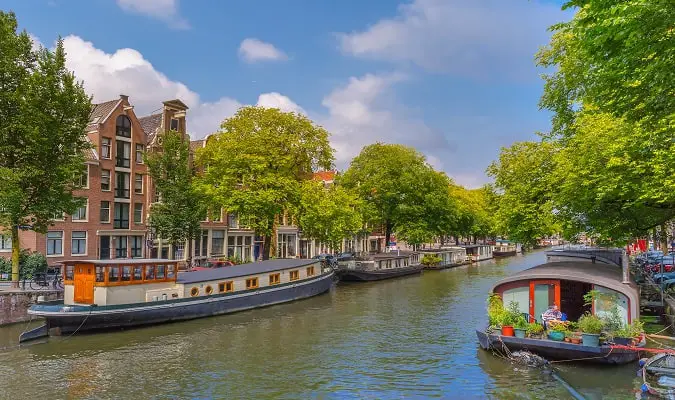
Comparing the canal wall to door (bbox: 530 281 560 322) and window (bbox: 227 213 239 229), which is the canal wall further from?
window (bbox: 227 213 239 229)

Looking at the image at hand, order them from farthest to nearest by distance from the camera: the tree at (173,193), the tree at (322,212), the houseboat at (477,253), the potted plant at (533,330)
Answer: the houseboat at (477,253), the tree at (322,212), the tree at (173,193), the potted plant at (533,330)

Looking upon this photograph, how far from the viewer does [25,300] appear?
93.9 ft

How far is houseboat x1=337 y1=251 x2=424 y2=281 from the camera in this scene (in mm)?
53156

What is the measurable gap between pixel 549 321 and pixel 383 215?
170 feet

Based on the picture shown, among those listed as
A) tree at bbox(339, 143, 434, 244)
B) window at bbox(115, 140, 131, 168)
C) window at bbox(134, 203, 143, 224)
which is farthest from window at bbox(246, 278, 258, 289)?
tree at bbox(339, 143, 434, 244)

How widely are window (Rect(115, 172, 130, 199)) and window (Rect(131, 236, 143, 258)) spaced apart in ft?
13.2

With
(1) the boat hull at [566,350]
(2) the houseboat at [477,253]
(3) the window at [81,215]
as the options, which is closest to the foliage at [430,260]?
(2) the houseboat at [477,253]

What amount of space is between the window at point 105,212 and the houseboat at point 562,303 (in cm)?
3512

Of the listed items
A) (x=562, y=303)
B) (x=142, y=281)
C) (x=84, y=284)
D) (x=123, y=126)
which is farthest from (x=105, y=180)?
(x=562, y=303)

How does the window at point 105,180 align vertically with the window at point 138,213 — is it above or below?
above

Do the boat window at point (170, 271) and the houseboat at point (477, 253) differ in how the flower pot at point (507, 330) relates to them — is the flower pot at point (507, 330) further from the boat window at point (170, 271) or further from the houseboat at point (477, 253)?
the houseboat at point (477, 253)

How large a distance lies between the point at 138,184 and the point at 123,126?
5410 mm

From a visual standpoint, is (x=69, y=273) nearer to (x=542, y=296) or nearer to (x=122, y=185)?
(x=122, y=185)

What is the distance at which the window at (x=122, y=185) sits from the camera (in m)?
47.1
